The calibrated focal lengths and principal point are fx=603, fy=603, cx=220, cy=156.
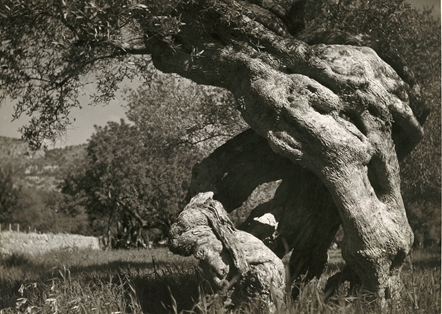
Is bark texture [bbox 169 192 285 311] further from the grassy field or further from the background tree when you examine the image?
the background tree

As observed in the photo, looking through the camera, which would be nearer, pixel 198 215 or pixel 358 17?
pixel 198 215

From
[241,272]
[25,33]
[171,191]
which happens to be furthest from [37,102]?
[171,191]

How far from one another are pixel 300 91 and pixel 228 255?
210 cm

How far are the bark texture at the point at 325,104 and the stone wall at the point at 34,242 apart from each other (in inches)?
267

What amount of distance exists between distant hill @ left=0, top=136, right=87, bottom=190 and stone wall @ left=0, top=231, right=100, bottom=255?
1184mm

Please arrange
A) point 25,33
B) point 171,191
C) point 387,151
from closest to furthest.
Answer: point 387,151, point 25,33, point 171,191

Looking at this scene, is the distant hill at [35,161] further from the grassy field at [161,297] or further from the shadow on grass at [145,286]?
the grassy field at [161,297]

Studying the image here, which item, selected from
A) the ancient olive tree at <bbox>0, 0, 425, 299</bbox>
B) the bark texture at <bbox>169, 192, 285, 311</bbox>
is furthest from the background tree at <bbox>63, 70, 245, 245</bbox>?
the bark texture at <bbox>169, 192, 285, 311</bbox>

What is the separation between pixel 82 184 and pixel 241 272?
15146mm

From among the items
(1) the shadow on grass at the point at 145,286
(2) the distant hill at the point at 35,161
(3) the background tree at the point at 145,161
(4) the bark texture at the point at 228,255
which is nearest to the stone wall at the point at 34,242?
(2) the distant hill at the point at 35,161

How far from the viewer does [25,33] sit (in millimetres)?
8000

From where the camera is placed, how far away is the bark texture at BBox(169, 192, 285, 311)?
6.41m

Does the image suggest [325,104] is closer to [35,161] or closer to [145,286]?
[145,286]

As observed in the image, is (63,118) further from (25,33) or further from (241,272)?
(241,272)
